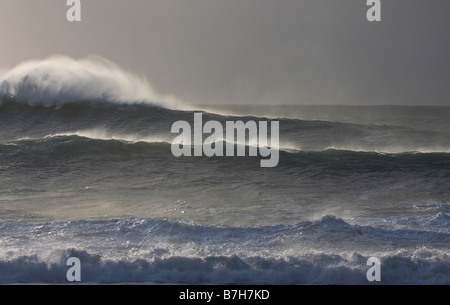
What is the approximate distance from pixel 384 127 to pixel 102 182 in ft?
43.4

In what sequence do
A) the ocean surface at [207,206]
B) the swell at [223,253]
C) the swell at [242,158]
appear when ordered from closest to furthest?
1. the swell at [223,253]
2. the ocean surface at [207,206]
3. the swell at [242,158]

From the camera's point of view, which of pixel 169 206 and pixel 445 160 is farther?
pixel 445 160

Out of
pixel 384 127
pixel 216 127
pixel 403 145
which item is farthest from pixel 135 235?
pixel 384 127

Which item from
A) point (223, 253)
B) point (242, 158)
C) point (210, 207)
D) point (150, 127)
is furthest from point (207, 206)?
point (150, 127)

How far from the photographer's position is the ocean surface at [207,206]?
5797mm

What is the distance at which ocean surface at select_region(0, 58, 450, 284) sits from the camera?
580 centimetres

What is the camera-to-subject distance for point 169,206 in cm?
902

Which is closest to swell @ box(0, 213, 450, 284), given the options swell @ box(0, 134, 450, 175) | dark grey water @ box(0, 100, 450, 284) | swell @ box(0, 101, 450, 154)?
dark grey water @ box(0, 100, 450, 284)

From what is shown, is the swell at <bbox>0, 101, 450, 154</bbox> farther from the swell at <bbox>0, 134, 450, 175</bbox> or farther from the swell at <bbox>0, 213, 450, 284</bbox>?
the swell at <bbox>0, 213, 450, 284</bbox>

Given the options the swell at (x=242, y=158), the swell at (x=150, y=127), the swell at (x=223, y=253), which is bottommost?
the swell at (x=223, y=253)

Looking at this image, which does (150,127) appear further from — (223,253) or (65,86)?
(223,253)

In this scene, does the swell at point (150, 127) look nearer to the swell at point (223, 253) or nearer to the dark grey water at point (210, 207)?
the dark grey water at point (210, 207)

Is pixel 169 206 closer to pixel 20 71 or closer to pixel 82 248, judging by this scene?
pixel 82 248

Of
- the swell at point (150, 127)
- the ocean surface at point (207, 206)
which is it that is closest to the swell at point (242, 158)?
the ocean surface at point (207, 206)
